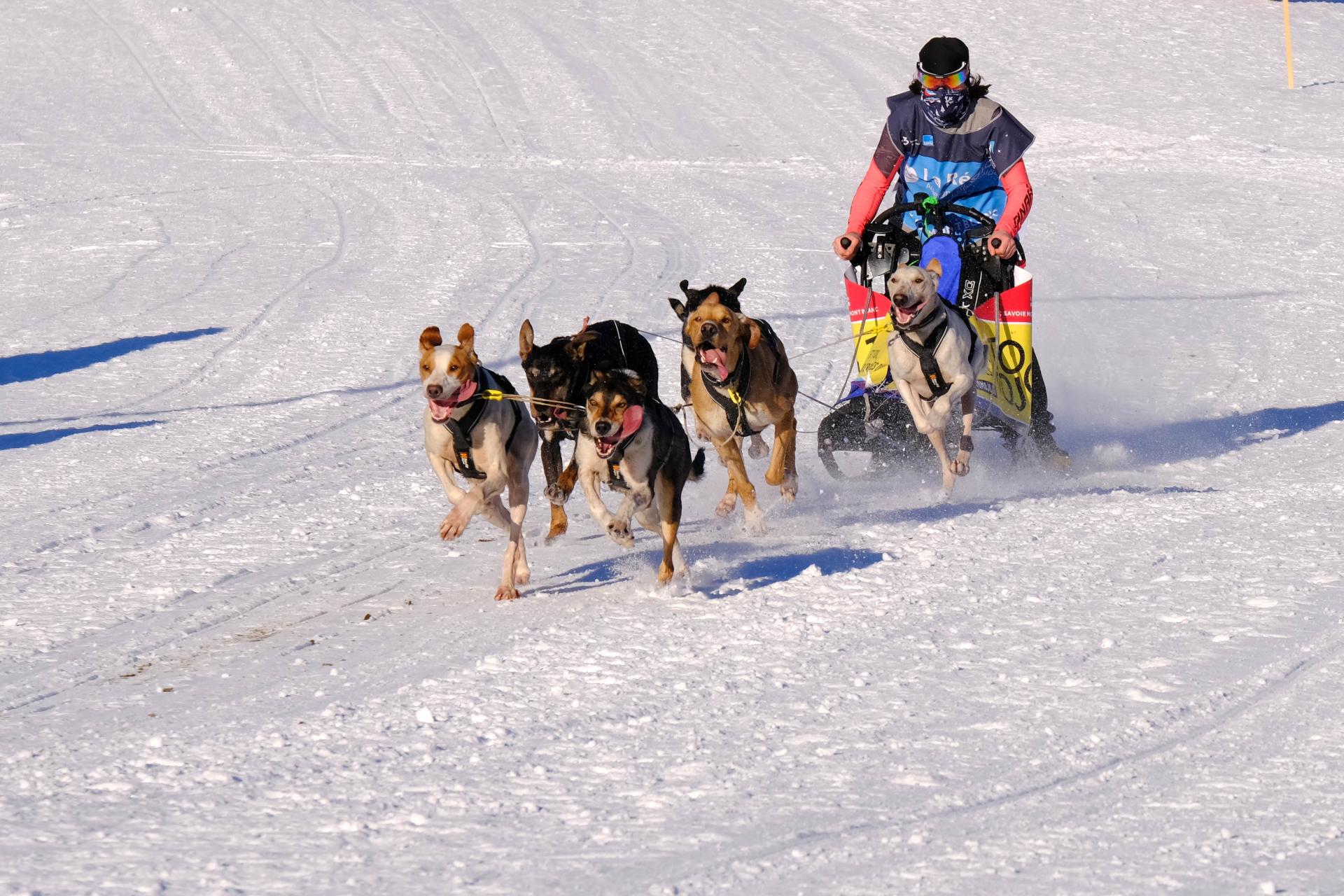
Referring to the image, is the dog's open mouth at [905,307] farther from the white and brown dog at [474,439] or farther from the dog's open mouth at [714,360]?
the white and brown dog at [474,439]

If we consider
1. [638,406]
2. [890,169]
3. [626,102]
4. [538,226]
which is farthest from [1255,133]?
[638,406]

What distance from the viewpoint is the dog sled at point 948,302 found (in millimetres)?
8578

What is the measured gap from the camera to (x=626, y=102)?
70.8 ft

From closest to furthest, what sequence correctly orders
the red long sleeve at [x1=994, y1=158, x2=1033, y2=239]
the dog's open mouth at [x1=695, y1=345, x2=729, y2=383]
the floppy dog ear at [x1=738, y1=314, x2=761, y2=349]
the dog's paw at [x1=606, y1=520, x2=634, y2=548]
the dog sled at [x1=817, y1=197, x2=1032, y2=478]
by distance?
the dog's paw at [x1=606, y1=520, x2=634, y2=548] < the dog's open mouth at [x1=695, y1=345, x2=729, y2=383] < the floppy dog ear at [x1=738, y1=314, x2=761, y2=349] < the red long sleeve at [x1=994, y1=158, x2=1033, y2=239] < the dog sled at [x1=817, y1=197, x2=1032, y2=478]

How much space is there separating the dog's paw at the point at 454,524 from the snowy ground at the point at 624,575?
0.33 metres

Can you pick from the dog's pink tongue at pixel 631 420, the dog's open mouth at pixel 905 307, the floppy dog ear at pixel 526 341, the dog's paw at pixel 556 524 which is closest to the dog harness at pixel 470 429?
the floppy dog ear at pixel 526 341

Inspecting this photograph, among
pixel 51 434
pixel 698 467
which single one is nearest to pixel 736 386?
pixel 698 467

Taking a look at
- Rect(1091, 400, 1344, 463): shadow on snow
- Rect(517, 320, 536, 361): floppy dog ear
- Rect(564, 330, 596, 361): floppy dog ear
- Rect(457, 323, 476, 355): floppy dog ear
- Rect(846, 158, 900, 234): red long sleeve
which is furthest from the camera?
Rect(1091, 400, 1344, 463): shadow on snow

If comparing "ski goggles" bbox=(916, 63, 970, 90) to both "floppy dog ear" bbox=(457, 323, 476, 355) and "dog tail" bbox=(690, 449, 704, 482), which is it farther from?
"floppy dog ear" bbox=(457, 323, 476, 355)

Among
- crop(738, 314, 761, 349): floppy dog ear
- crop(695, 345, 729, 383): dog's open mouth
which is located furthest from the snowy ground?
crop(738, 314, 761, 349): floppy dog ear

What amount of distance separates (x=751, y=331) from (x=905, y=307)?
74 cm

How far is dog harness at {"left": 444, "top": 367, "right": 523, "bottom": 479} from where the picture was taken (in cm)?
629

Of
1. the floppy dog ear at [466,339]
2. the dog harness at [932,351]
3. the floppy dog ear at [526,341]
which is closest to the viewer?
the floppy dog ear at [466,339]

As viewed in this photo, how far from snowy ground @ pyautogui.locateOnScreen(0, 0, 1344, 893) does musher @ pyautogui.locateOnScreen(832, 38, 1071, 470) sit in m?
1.18
